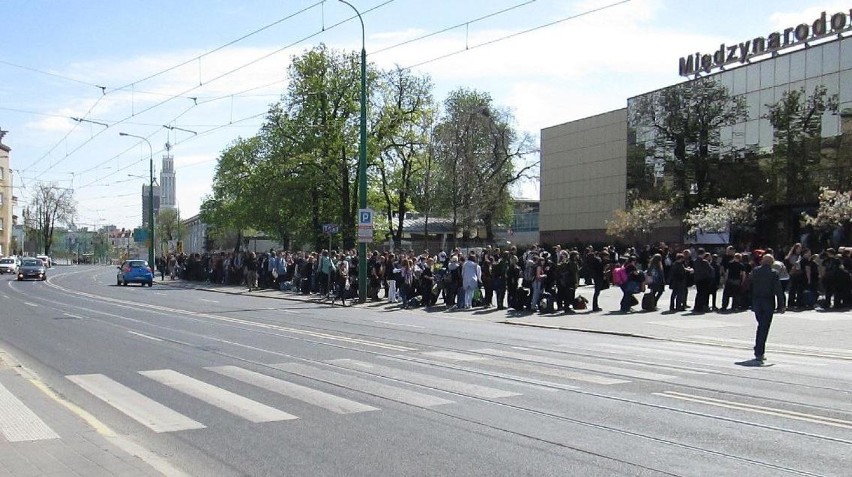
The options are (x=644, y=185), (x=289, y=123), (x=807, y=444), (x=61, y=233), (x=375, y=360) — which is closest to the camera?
(x=807, y=444)

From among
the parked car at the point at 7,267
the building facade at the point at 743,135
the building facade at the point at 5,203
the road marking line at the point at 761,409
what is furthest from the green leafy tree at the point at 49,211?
the road marking line at the point at 761,409

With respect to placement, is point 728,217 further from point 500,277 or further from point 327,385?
point 327,385

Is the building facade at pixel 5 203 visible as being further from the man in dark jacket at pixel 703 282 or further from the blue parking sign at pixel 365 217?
the man in dark jacket at pixel 703 282

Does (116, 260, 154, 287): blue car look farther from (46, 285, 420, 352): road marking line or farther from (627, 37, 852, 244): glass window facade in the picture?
(627, 37, 852, 244): glass window facade

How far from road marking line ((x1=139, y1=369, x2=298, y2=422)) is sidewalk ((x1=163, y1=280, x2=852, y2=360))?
9.78 m

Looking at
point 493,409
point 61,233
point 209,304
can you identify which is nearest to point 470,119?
point 209,304

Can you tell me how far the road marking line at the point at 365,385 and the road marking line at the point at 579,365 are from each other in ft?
10.3

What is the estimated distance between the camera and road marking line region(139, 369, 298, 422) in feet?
28.9

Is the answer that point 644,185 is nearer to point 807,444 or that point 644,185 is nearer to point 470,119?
point 470,119

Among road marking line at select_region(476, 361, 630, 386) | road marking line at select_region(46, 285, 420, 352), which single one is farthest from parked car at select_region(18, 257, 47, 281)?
road marking line at select_region(476, 361, 630, 386)

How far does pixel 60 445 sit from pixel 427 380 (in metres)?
4.97

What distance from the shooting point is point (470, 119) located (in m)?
62.5

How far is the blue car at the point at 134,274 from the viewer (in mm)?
47062

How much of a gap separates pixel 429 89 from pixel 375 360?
4886 centimetres
